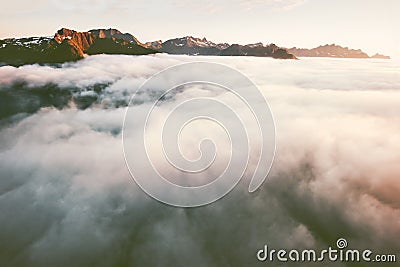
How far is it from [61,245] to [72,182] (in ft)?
197

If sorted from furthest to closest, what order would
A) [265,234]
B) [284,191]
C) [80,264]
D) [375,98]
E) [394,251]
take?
1. [375,98]
2. [284,191]
3. [265,234]
4. [80,264]
5. [394,251]

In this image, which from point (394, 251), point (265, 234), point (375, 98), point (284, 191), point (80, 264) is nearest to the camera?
point (394, 251)

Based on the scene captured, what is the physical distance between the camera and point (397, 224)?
131 meters

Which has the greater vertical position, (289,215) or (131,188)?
(289,215)

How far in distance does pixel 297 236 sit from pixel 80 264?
98924 millimetres

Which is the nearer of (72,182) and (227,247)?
(227,247)

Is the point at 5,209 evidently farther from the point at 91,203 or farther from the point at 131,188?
the point at 131,188

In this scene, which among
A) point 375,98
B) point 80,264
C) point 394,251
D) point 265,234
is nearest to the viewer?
point 394,251

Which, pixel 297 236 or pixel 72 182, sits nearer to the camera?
pixel 297 236

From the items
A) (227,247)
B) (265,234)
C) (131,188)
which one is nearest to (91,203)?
(131,188)

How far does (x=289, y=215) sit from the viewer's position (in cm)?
14438

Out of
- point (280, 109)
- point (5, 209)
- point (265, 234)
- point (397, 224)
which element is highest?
point (280, 109)

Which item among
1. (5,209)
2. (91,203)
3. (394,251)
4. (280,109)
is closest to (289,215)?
(394,251)

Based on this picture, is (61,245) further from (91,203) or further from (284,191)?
(284,191)
